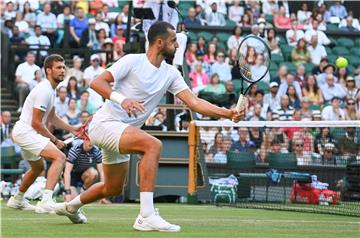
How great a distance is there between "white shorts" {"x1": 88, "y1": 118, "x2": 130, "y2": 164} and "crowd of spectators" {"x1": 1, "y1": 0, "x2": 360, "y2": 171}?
8.99 metres

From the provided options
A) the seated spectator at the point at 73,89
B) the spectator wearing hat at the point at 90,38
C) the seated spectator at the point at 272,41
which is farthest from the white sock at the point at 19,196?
the seated spectator at the point at 272,41

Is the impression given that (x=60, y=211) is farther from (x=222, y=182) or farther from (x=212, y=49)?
(x=212, y=49)

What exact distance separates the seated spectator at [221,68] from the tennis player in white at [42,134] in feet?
34.2

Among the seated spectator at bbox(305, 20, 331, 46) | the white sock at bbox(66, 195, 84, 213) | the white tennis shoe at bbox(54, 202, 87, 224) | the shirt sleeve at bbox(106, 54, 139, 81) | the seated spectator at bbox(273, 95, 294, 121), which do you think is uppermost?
the seated spectator at bbox(305, 20, 331, 46)

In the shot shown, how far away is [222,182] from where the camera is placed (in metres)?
17.4

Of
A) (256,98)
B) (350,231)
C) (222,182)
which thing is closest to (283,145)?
(222,182)

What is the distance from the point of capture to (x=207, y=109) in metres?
10.1

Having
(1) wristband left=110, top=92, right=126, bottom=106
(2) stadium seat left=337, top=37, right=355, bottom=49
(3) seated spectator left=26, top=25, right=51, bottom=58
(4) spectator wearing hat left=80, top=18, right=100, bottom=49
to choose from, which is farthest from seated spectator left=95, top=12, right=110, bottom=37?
(1) wristband left=110, top=92, right=126, bottom=106

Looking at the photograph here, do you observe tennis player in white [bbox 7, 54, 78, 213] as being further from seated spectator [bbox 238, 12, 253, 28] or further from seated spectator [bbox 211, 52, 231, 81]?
seated spectator [bbox 238, 12, 253, 28]

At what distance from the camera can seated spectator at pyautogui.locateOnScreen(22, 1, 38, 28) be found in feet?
80.3

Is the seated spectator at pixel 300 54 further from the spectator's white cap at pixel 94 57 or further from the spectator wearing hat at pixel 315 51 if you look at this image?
the spectator's white cap at pixel 94 57

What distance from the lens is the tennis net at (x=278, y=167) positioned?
659 inches

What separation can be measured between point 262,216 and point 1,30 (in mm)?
12233

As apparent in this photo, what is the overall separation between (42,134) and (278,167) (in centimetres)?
608
